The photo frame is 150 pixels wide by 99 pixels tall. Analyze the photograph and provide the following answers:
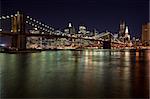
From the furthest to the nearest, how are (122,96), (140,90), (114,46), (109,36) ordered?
(114,46) < (109,36) < (140,90) < (122,96)

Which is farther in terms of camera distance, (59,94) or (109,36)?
(109,36)

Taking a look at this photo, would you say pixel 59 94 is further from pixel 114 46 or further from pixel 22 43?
pixel 114 46

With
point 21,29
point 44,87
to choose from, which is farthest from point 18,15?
point 44,87

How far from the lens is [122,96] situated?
775 centimetres

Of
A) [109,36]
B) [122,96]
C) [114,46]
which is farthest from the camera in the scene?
[114,46]

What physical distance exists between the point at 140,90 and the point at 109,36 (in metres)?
96.4

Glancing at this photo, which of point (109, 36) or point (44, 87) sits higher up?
point (109, 36)

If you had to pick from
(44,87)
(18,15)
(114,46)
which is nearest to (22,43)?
(18,15)

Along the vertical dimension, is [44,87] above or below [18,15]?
below

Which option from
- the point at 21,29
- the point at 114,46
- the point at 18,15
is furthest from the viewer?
the point at 114,46

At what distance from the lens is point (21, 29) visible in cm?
5022

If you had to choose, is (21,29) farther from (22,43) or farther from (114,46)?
(114,46)

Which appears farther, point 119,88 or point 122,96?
point 119,88

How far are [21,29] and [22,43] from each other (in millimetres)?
4416
